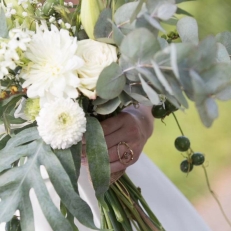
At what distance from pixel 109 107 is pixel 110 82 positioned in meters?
0.08

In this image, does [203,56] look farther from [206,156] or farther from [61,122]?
[206,156]

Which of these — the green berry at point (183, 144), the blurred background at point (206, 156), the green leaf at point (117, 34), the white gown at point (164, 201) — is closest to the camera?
the green leaf at point (117, 34)

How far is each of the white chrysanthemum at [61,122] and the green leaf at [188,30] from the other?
0.54ft

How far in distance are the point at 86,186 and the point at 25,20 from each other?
0.42m

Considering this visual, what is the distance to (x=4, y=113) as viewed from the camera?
62cm

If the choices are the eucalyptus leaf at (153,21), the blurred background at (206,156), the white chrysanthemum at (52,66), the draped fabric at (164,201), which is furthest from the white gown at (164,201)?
the blurred background at (206,156)

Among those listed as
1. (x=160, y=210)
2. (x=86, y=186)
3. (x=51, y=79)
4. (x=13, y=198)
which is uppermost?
(x=51, y=79)

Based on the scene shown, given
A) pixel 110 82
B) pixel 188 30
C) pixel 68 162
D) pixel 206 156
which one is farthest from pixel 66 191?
pixel 206 156

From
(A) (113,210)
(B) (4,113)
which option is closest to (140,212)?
(A) (113,210)

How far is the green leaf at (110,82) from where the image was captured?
1.68 feet

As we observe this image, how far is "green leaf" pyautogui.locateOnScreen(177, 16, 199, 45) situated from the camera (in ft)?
1.94

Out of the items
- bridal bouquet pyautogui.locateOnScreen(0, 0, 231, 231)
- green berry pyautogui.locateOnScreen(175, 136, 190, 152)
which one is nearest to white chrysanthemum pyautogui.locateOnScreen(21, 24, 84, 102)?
bridal bouquet pyautogui.locateOnScreen(0, 0, 231, 231)

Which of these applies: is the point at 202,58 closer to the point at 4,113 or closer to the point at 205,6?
the point at 4,113

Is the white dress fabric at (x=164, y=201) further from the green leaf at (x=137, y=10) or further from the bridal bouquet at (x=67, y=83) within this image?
the green leaf at (x=137, y=10)
